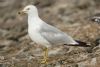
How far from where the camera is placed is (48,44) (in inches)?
510

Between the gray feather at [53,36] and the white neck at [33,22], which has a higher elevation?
the white neck at [33,22]

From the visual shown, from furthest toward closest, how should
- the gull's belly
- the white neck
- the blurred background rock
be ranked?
the blurred background rock → the white neck → the gull's belly

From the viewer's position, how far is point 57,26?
67.9 feet

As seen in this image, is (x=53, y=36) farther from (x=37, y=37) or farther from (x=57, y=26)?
(x=57, y=26)

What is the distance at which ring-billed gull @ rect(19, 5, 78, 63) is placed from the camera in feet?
41.8

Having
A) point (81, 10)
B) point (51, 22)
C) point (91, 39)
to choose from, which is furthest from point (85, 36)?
point (81, 10)

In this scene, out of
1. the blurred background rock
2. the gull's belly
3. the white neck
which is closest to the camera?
the gull's belly

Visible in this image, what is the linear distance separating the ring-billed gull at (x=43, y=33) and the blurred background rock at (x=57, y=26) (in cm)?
50

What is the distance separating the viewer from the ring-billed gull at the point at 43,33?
1275 centimetres

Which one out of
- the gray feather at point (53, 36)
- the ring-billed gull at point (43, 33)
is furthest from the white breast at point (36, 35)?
the gray feather at point (53, 36)

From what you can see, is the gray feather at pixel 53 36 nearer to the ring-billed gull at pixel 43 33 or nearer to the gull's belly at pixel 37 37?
the ring-billed gull at pixel 43 33

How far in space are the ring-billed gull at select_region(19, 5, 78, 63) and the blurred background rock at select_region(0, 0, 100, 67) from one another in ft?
1.65

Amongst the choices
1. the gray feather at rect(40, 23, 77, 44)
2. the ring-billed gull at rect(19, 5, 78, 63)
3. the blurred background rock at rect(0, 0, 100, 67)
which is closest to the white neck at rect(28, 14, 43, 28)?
the ring-billed gull at rect(19, 5, 78, 63)

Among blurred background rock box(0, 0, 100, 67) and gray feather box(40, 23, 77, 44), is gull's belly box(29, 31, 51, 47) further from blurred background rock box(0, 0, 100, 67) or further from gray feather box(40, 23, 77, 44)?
blurred background rock box(0, 0, 100, 67)
